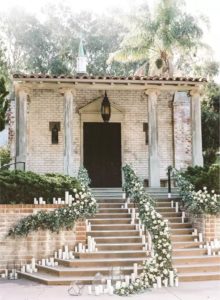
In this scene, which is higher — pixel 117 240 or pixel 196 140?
pixel 196 140

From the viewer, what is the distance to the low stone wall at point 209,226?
9.60 meters

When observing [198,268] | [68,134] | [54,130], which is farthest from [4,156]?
[198,268]

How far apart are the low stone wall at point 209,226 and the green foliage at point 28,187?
275 centimetres

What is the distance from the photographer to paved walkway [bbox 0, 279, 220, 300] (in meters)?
6.74

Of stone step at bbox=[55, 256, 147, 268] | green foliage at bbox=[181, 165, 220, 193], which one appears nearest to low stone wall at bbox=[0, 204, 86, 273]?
stone step at bbox=[55, 256, 147, 268]

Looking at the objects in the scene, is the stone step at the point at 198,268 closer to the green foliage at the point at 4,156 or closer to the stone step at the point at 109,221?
the stone step at the point at 109,221

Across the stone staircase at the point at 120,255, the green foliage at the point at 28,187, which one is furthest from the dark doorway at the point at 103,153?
the green foliage at the point at 28,187

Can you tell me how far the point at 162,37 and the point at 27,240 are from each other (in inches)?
509

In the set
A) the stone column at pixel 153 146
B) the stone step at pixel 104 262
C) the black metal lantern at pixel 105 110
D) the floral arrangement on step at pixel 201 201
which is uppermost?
the black metal lantern at pixel 105 110

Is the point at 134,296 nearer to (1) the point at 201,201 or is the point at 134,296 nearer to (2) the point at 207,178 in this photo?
(1) the point at 201,201

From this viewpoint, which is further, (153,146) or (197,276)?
(153,146)

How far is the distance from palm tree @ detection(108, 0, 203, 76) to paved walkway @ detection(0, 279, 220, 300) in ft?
43.8

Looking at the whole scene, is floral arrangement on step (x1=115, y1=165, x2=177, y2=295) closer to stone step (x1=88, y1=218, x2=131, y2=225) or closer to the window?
stone step (x1=88, y1=218, x2=131, y2=225)

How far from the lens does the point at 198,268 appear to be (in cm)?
827
